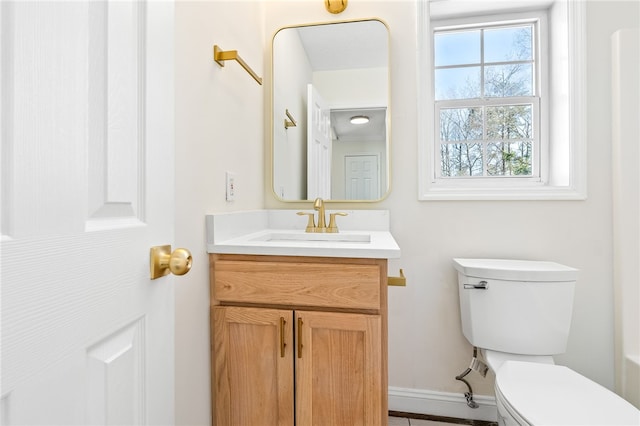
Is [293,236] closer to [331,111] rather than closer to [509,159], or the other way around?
[331,111]

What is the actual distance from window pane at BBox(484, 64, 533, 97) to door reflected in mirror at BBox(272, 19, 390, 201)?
0.57 metres

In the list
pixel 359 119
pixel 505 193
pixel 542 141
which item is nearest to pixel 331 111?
pixel 359 119

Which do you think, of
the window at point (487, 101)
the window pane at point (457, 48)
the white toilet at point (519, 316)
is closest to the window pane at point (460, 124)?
the window at point (487, 101)

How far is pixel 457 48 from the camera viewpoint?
1776 mm

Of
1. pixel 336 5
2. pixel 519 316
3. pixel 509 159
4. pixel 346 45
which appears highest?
pixel 336 5

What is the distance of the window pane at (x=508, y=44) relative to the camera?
1.74 meters

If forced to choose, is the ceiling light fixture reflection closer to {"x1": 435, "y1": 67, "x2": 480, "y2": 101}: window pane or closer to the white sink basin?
{"x1": 435, "y1": 67, "x2": 480, "y2": 101}: window pane

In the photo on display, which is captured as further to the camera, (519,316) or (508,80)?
(508,80)

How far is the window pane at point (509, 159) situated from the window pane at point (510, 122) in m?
0.05

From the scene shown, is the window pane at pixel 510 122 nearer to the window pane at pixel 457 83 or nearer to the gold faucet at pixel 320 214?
the window pane at pixel 457 83

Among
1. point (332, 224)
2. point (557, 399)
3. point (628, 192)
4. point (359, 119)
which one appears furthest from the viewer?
point (359, 119)

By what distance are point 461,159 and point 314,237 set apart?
89 cm

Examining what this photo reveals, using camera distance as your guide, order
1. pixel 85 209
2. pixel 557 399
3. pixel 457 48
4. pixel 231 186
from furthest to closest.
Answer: pixel 457 48, pixel 231 186, pixel 557 399, pixel 85 209

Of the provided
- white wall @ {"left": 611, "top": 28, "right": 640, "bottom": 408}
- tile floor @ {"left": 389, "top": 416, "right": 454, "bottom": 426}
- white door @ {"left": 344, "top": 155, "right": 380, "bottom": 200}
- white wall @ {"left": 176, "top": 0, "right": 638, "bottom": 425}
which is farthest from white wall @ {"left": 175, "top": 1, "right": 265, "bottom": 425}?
white wall @ {"left": 611, "top": 28, "right": 640, "bottom": 408}
